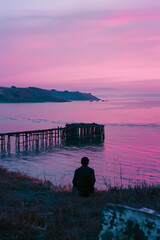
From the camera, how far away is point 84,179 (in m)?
8.48

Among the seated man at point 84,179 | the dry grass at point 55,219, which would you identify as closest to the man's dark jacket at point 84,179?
Result: the seated man at point 84,179

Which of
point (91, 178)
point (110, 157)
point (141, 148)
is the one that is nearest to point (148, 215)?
point (91, 178)

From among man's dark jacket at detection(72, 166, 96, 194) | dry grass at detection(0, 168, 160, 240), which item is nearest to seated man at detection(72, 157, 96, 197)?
man's dark jacket at detection(72, 166, 96, 194)

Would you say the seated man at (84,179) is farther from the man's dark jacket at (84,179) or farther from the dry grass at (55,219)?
the dry grass at (55,219)

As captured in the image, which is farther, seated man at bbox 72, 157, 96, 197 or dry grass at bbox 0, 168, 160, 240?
seated man at bbox 72, 157, 96, 197

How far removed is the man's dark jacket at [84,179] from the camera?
27.5ft

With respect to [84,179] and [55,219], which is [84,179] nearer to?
[84,179]

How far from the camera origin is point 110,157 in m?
30.2

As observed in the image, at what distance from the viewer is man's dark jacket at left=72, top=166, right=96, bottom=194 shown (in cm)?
838

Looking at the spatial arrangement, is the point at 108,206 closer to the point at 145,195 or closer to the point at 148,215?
the point at 148,215

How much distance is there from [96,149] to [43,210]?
99.9ft

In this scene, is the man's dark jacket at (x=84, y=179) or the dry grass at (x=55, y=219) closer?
the dry grass at (x=55, y=219)

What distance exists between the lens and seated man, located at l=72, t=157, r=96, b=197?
8344 mm

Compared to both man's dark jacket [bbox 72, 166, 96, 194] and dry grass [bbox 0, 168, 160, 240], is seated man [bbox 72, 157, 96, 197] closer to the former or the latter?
man's dark jacket [bbox 72, 166, 96, 194]
